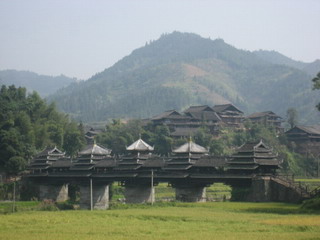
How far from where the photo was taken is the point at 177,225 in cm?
4684

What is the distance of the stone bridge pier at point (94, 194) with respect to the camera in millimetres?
82725

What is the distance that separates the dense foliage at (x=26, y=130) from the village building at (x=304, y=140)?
48.4m

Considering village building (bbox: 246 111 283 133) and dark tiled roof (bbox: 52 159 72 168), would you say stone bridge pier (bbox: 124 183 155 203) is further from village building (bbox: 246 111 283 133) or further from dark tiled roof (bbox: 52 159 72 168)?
village building (bbox: 246 111 283 133)

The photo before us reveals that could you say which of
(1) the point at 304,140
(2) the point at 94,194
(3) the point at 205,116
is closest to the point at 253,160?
(2) the point at 94,194

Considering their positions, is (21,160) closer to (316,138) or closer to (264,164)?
(264,164)

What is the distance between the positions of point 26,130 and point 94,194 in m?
28.0

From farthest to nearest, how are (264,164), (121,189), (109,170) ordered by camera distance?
(121,189), (109,170), (264,164)

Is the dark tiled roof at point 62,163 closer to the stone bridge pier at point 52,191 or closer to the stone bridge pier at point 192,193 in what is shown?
the stone bridge pier at point 52,191

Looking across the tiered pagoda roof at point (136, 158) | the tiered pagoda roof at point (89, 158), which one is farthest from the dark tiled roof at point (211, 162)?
the tiered pagoda roof at point (89, 158)

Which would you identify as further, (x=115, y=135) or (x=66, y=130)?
(x=115, y=135)

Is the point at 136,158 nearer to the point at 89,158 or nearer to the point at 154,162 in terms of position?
the point at 154,162

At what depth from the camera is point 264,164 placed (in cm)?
6881

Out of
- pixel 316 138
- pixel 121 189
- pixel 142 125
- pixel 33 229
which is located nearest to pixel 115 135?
pixel 142 125

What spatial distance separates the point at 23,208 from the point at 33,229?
2972cm
